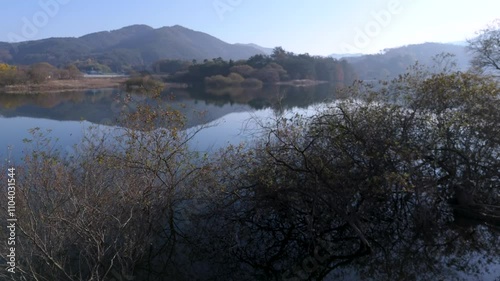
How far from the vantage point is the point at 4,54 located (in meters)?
118

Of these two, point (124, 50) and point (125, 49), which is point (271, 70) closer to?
point (124, 50)

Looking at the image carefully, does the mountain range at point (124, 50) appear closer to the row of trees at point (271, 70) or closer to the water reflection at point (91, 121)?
the row of trees at point (271, 70)

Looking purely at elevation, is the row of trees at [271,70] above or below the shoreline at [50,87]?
above

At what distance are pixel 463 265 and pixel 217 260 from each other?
4278mm

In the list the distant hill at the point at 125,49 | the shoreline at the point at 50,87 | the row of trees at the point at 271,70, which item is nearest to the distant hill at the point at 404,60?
the row of trees at the point at 271,70

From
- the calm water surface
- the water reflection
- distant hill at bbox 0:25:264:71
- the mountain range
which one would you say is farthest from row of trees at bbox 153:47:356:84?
distant hill at bbox 0:25:264:71

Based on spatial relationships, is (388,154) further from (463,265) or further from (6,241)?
(6,241)

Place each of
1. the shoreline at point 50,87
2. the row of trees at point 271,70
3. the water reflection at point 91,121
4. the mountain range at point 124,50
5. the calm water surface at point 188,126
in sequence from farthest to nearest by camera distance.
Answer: the mountain range at point 124,50 < the row of trees at point 271,70 < the shoreline at point 50,87 < the water reflection at point 91,121 < the calm water surface at point 188,126

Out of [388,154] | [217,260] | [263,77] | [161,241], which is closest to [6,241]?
[161,241]

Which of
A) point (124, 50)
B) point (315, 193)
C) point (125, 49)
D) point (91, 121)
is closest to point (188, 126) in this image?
point (315, 193)

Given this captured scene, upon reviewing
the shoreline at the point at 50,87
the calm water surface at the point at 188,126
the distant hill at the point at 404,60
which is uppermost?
the distant hill at the point at 404,60

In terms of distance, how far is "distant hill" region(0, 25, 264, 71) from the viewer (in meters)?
123

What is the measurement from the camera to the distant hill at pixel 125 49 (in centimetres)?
12294

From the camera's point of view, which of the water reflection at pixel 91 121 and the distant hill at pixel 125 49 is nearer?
the water reflection at pixel 91 121
